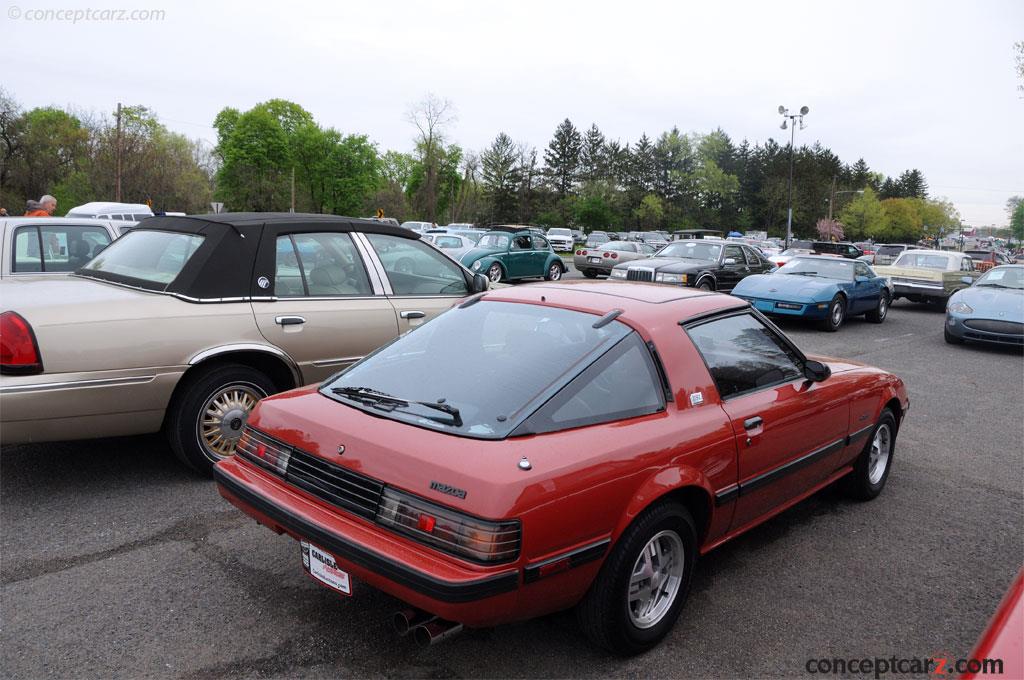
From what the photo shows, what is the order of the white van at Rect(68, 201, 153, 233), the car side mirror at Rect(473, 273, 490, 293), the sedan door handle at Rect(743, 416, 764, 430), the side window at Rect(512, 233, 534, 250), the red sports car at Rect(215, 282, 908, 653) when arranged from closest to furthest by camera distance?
the red sports car at Rect(215, 282, 908, 653) < the sedan door handle at Rect(743, 416, 764, 430) < the car side mirror at Rect(473, 273, 490, 293) < the white van at Rect(68, 201, 153, 233) < the side window at Rect(512, 233, 534, 250)

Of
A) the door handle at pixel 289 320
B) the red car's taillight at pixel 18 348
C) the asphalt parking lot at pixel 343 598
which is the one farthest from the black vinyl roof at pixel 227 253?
the asphalt parking lot at pixel 343 598

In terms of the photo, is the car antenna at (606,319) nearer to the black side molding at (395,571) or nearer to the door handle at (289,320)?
the black side molding at (395,571)

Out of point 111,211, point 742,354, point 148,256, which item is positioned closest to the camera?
point 742,354

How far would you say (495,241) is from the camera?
20.8m

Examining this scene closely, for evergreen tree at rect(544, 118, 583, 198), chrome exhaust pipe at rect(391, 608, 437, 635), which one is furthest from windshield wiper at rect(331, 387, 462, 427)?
evergreen tree at rect(544, 118, 583, 198)

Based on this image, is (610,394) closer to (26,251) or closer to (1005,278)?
(26,251)

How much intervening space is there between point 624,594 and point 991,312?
11885 mm

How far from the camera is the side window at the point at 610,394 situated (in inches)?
112

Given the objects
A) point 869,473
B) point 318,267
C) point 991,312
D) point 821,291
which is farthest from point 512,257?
point 869,473

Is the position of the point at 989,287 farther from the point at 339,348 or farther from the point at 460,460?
the point at 460,460

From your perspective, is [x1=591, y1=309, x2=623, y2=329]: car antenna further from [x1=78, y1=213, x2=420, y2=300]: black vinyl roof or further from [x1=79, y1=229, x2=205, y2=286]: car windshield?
[x1=79, y1=229, x2=205, y2=286]: car windshield

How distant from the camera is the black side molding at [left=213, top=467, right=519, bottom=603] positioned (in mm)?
2389

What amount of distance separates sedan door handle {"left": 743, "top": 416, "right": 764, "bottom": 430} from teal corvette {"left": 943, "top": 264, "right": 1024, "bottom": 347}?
10.5m

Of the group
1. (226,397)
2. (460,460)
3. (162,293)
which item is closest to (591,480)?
(460,460)
